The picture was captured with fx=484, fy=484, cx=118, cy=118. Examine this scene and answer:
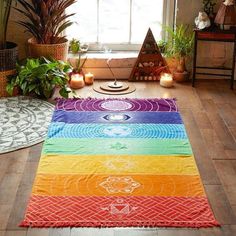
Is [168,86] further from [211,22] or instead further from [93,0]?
[93,0]

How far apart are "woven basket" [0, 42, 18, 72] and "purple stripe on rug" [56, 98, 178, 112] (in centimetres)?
55

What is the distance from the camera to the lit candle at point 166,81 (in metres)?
4.75

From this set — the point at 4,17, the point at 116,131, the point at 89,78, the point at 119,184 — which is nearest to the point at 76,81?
the point at 89,78

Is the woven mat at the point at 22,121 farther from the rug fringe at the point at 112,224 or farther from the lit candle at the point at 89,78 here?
the rug fringe at the point at 112,224

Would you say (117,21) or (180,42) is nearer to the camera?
(180,42)

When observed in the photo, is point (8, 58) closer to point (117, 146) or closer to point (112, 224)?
point (117, 146)

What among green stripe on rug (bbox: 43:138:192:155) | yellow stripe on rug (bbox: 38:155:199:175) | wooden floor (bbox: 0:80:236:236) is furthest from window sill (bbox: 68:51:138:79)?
yellow stripe on rug (bbox: 38:155:199:175)

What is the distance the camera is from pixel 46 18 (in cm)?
450

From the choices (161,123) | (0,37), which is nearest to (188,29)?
(161,123)

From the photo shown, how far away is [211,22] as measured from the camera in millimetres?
4746

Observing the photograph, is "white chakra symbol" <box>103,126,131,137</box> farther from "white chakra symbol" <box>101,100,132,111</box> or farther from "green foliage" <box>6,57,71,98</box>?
"green foliage" <box>6,57,71,98</box>

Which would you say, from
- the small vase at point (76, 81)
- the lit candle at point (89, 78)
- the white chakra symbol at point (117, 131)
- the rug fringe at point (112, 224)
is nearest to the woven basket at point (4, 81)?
the small vase at point (76, 81)

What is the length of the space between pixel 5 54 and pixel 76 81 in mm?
743

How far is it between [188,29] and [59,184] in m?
2.64
